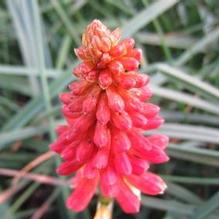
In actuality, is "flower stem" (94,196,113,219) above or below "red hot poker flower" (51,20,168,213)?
below

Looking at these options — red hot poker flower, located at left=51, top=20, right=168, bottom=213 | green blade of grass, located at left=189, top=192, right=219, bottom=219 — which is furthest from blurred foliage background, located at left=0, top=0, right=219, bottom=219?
red hot poker flower, located at left=51, top=20, right=168, bottom=213

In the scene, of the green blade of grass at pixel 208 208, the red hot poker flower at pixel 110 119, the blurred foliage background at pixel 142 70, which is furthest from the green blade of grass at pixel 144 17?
the red hot poker flower at pixel 110 119

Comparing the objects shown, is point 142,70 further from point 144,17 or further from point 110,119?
point 110,119

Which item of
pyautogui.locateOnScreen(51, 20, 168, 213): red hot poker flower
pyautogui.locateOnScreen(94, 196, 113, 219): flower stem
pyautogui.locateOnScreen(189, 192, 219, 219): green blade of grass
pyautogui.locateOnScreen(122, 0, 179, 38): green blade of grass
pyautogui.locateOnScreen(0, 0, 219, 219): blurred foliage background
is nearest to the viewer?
pyautogui.locateOnScreen(51, 20, 168, 213): red hot poker flower

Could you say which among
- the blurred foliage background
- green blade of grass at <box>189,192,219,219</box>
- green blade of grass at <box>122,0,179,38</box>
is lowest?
green blade of grass at <box>189,192,219,219</box>

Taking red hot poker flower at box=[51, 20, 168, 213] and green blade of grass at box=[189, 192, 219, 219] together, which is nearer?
red hot poker flower at box=[51, 20, 168, 213]

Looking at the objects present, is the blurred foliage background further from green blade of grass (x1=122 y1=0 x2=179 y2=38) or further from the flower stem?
the flower stem

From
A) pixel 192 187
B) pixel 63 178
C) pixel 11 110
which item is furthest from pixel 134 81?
pixel 11 110
